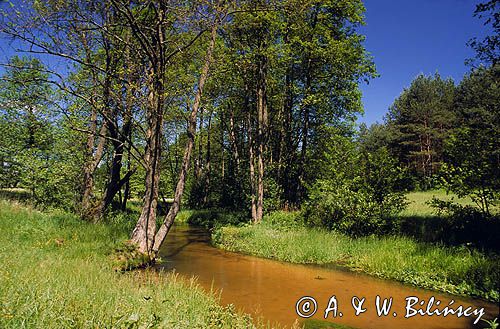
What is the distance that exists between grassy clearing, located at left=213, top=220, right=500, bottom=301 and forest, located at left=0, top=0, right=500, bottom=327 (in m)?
0.07

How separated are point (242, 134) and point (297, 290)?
24.8 meters

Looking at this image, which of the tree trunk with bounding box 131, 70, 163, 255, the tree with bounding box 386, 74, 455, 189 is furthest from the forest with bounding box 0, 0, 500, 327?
the tree with bounding box 386, 74, 455, 189

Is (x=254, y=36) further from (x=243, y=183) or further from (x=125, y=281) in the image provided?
(x=125, y=281)

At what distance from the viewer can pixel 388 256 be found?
11.4 metres

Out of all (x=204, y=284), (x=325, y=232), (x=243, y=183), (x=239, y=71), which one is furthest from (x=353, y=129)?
(x=204, y=284)

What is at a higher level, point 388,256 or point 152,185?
point 152,185

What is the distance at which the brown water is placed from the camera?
23.4 feet

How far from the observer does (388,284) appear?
998 cm

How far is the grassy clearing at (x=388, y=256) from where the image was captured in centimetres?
921

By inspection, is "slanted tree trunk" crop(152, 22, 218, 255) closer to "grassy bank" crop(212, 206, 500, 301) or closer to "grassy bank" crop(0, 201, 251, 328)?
"grassy bank" crop(0, 201, 251, 328)

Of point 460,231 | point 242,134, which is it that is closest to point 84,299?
point 460,231

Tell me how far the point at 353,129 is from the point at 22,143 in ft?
85.3

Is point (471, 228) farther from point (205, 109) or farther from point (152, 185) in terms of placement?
point (205, 109)

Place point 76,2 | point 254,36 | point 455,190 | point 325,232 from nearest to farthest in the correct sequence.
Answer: point 76,2, point 455,190, point 325,232, point 254,36
